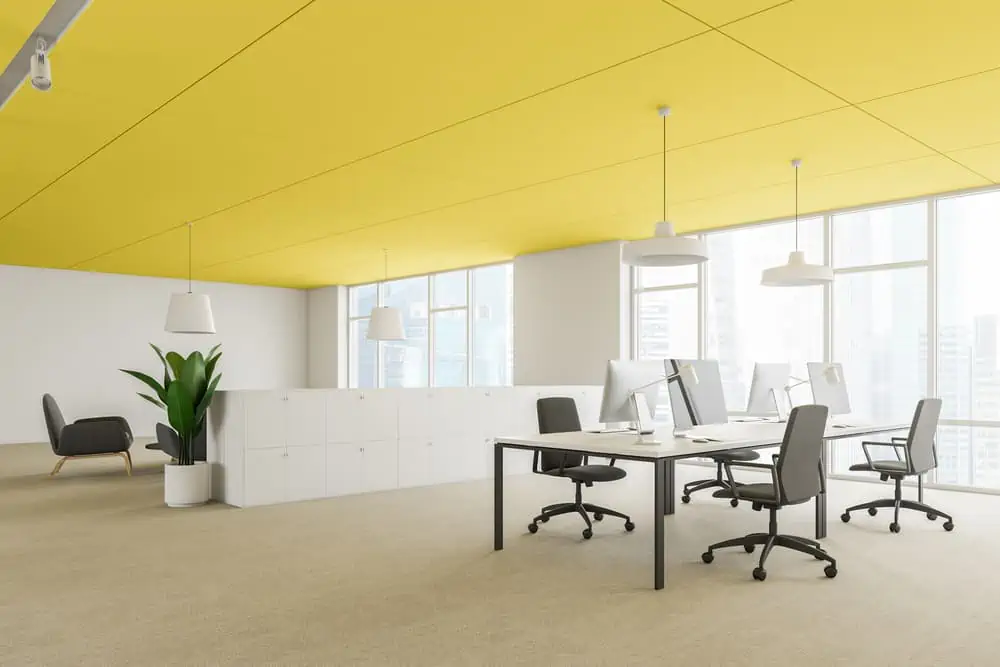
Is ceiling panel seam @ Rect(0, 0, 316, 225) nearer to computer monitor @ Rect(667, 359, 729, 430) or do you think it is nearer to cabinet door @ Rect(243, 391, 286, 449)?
cabinet door @ Rect(243, 391, 286, 449)

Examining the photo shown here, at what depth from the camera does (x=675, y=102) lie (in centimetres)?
468

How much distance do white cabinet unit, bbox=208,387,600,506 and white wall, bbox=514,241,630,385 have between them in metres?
1.63

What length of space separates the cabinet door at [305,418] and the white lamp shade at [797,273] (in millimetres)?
3834

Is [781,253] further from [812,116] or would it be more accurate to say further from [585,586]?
[585,586]

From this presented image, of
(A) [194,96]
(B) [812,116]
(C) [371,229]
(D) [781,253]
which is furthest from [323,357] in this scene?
(B) [812,116]

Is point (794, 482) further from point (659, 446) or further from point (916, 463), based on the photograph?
point (916, 463)

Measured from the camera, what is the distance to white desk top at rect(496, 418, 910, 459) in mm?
4070

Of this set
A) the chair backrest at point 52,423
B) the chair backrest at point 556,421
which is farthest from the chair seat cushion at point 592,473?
the chair backrest at point 52,423

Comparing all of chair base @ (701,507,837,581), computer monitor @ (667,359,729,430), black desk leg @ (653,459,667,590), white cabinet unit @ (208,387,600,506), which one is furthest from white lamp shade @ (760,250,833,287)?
white cabinet unit @ (208,387,600,506)

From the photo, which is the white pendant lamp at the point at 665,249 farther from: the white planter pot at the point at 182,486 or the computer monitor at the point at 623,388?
the white planter pot at the point at 182,486

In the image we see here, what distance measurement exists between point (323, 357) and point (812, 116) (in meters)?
11.3

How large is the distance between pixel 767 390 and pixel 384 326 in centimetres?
497

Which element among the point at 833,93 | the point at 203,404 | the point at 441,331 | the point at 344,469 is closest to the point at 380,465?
the point at 344,469

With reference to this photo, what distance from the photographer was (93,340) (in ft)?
41.1
